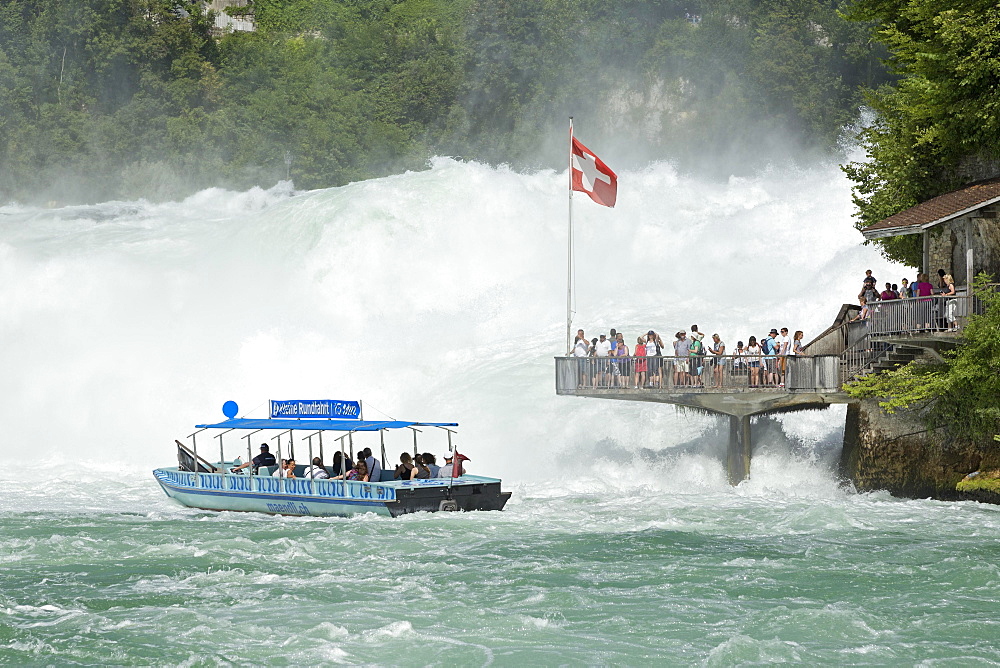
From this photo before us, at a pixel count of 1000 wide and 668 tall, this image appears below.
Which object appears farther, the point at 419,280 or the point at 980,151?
the point at 419,280

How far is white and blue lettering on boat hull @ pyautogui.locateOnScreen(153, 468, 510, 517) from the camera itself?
92.9 feet

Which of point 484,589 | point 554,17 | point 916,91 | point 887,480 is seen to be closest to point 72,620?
point 484,589

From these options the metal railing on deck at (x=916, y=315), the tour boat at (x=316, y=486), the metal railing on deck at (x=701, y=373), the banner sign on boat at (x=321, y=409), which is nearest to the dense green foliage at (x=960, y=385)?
the metal railing on deck at (x=916, y=315)

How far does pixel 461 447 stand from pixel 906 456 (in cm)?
1197

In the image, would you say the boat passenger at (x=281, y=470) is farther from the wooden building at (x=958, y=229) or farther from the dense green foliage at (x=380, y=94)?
the dense green foliage at (x=380, y=94)

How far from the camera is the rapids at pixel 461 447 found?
62.3 ft

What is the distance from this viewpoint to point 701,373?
30781 mm

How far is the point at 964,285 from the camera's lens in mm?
30734

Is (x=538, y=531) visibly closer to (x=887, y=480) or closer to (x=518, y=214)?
(x=887, y=480)

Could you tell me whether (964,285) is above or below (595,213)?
below

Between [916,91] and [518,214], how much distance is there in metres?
29.0

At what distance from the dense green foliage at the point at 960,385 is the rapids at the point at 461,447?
79.4 inches

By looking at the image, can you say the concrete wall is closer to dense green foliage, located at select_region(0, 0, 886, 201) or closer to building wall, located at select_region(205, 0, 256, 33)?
dense green foliage, located at select_region(0, 0, 886, 201)

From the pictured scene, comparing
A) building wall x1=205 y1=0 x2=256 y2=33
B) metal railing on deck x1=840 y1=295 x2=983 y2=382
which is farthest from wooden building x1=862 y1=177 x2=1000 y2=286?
building wall x1=205 y1=0 x2=256 y2=33
